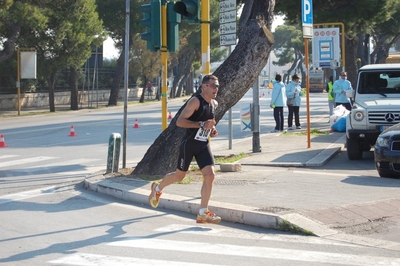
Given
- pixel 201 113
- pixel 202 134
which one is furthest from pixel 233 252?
pixel 201 113

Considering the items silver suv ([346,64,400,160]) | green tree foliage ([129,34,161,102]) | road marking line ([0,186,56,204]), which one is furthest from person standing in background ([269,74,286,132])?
green tree foliage ([129,34,161,102])

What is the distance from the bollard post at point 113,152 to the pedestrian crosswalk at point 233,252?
4565 mm

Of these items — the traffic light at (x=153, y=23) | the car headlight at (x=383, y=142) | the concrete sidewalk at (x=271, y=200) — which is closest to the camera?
the concrete sidewalk at (x=271, y=200)

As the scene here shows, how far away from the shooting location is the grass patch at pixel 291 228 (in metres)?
7.80

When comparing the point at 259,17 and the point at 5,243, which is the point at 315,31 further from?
the point at 5,243

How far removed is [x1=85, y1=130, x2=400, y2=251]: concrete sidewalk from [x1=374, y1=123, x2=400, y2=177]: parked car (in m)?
1.03

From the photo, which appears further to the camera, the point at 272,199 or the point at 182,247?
the point at 272,199

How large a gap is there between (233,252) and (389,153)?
18.1 feet

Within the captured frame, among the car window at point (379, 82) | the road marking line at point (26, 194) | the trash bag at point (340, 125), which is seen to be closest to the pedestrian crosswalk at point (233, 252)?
the road marking line at point (26, 194)

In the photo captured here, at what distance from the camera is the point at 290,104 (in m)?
22.2

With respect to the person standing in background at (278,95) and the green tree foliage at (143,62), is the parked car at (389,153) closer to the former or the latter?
the person standing in background at (278,95)

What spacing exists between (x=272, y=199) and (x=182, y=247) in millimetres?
2686

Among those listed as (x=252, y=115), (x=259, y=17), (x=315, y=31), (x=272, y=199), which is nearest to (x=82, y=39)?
(x=315, y=31)

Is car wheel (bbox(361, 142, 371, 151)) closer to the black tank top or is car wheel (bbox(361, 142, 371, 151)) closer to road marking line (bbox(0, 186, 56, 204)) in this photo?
road marking line (bbox(0, 186, 56, 204))
